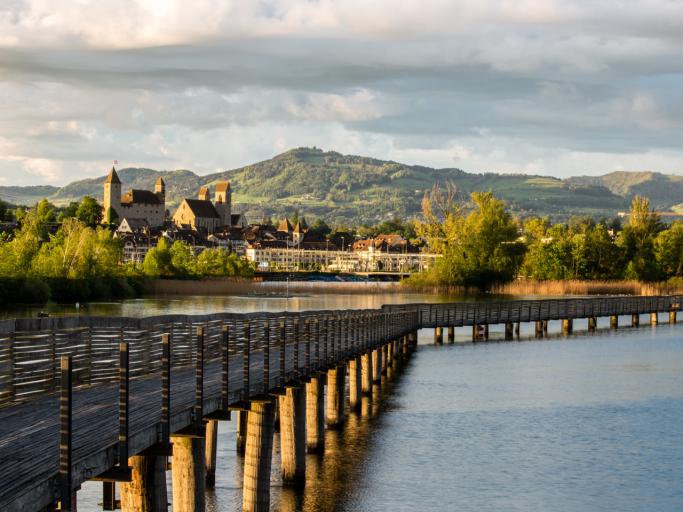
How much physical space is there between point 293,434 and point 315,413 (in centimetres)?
436

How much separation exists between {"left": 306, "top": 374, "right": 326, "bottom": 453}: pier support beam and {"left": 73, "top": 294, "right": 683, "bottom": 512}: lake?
624mm

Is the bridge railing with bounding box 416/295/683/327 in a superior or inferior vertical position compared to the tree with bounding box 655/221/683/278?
inferior

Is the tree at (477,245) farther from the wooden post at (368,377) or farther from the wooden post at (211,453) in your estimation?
the wooden post at (211,453)

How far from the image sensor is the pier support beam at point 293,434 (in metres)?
25.1

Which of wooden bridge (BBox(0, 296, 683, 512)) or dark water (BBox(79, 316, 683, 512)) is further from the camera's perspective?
dark water (BBox(79, 316, 683, 512))

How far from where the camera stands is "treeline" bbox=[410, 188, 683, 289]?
128 meters

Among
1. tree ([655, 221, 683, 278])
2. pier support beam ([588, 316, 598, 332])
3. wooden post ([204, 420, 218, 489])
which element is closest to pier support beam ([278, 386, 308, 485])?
wooden post ([204, 420, 218, 489])

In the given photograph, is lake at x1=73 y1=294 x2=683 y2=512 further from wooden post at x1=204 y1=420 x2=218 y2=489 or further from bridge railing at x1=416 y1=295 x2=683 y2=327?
bridge railing at x1=416 y1=295 x2=683 y2=327

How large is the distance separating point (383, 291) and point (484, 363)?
317 ft

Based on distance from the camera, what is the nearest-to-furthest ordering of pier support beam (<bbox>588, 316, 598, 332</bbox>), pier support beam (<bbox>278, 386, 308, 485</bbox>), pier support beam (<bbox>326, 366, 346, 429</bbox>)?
pier support beam (<bbox>278, 386, 308, 485</bbox>)
pier support beam (<bbox>326, 366, 346, 429</bbox>)
pier support beam (<bbox>588, 316, 598, 332</bbox>)

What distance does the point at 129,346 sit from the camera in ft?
58.4

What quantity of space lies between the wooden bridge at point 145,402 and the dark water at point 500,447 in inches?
68.4

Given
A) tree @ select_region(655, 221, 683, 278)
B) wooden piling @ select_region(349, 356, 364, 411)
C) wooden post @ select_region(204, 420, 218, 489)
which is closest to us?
wooden post @ select_region(204, 420, 218, 489)

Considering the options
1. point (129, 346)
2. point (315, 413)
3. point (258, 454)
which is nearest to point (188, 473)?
point (129, 346)
